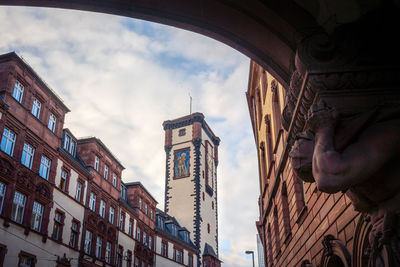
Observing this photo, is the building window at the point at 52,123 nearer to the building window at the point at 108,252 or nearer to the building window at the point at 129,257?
the building window at the point at 108,252

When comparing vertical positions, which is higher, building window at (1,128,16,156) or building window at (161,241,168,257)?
building window at (1,128,16,156)

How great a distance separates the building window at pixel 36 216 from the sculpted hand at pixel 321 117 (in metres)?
24.1

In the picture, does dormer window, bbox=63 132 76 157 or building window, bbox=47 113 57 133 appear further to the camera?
dormer window, bbox=63 132 76 157

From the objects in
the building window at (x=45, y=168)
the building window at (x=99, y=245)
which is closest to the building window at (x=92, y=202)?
the building window at (x=99, y=245)

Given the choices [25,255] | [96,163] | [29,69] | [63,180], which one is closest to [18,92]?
[29,69]

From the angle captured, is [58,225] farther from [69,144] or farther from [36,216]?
[69,144]

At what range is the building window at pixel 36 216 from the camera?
82.1 feet

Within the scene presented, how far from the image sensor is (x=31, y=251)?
24125 millimetres

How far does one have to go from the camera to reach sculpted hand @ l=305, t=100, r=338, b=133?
3963 millimetres

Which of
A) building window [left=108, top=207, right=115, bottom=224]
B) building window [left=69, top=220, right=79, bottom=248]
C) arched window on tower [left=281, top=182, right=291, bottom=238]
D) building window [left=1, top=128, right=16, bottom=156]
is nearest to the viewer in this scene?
arched window on tower [left=281, top=182, right=291, bottom=238]

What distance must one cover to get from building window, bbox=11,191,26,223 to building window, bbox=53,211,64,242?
3662mm

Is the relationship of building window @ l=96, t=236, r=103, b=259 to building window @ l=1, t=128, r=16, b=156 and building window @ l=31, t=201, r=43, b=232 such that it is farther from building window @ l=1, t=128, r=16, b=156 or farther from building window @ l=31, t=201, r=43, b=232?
building window @ l=1, t=128, r=16, b=156

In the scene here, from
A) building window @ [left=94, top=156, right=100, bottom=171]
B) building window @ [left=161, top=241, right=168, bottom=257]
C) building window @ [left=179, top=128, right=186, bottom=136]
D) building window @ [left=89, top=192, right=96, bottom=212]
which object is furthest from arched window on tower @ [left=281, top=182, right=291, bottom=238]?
building window @ [left=179, top=128, right=186, bottom=136]

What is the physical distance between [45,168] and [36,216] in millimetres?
3283
